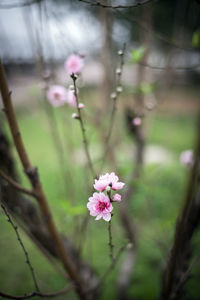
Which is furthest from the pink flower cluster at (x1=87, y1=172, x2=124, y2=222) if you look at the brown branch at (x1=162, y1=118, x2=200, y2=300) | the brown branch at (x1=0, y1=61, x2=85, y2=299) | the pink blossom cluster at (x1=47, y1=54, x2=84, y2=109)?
the pink blossom cluster at (x1=47, y1=54, x2=84, y2=109)

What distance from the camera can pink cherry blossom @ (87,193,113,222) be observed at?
27.6 inches

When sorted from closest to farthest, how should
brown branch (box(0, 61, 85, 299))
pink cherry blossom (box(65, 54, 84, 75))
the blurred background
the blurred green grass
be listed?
1. brown branch (box(0, 61, 85, 299))
2. pink cherry blossom (box(65, 54, 84, 75))
3. the blurred background
4. the blurred green grass

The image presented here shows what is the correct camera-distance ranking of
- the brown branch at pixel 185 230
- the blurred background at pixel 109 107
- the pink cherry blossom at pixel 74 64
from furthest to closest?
the blurred background at pixel 109 107
the pink cherry blossom at pixel 74 64
the brown branch at pixel 185 230

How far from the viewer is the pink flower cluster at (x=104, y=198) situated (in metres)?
0.70

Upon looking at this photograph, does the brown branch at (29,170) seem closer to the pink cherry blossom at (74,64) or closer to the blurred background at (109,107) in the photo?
the blurred background at (109,107)

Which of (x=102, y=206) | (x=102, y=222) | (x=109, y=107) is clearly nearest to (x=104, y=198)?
(x=102, y=206)

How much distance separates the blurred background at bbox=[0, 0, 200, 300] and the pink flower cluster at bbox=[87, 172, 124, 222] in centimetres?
30

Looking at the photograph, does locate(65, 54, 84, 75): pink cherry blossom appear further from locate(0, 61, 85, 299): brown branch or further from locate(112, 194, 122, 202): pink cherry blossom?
locate(112, 194, 122, 202): pink cherry blossom

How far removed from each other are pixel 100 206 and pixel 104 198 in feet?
0.10

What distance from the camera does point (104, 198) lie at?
704 millimetres

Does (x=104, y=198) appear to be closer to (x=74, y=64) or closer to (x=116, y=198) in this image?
(x=116, y=198)

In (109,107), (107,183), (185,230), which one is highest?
(107,183)

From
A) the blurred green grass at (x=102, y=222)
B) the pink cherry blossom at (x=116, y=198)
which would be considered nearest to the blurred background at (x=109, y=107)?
the blurred green grass at (x=102, y=222)

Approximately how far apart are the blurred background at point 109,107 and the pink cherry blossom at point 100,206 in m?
0.31
